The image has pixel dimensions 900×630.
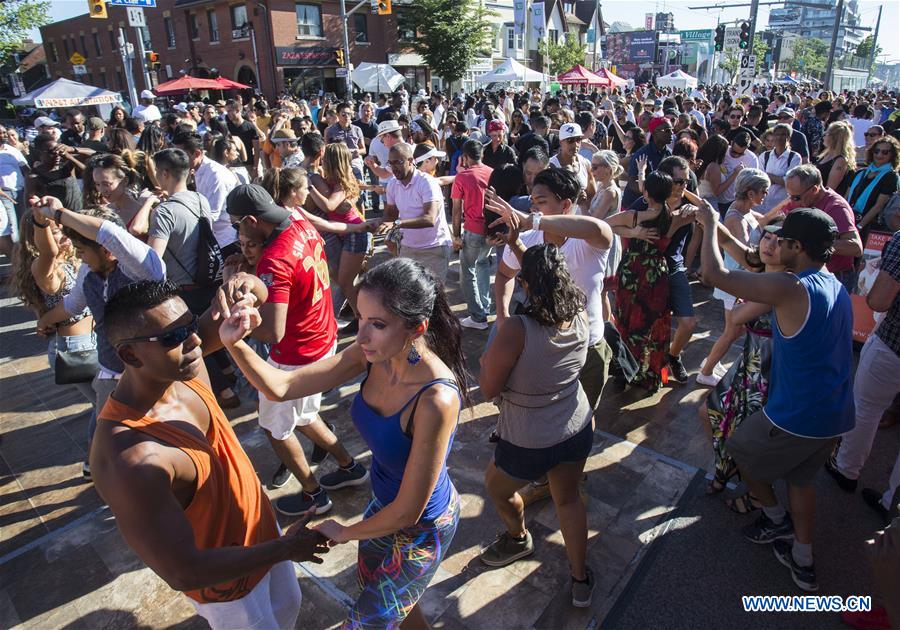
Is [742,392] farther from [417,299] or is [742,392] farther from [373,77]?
[373,77]

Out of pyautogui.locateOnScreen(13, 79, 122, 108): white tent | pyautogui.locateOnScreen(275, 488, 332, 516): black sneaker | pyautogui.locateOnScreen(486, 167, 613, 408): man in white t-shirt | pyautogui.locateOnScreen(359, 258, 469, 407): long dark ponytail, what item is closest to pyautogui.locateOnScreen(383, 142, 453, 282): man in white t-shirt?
pyautogui.locateOnScreen(486, 167, 613, 408): man in white t-shirt

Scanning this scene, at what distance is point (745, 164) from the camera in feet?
23.1

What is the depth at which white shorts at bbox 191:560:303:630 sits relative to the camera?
6.48ft

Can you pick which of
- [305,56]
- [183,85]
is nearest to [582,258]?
[183,85]

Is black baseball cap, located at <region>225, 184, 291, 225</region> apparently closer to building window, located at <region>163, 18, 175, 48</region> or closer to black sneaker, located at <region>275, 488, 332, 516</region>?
black sneaker, located at <region>275, 488, 332, 516</region>

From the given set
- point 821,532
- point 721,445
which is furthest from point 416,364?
point 821,532

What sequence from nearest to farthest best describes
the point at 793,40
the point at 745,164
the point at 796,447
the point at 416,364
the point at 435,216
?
1. the point at 416,364
2. the point at 796,447
3. the point at 435,216
4. the point at 745,164
5. the point at 793,40

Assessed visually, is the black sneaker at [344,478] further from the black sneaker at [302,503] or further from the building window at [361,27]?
the building window at [361,27]

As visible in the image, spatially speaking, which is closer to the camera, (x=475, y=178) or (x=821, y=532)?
(x=821, y=532)

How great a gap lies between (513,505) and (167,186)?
3560mm

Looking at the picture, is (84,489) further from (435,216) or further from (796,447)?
(796,447)

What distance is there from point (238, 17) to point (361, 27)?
7222 mm

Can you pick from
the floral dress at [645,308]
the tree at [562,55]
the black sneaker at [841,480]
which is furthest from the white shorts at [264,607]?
the tree at [562,55]

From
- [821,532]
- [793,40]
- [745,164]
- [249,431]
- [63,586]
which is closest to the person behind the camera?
[63,586]
